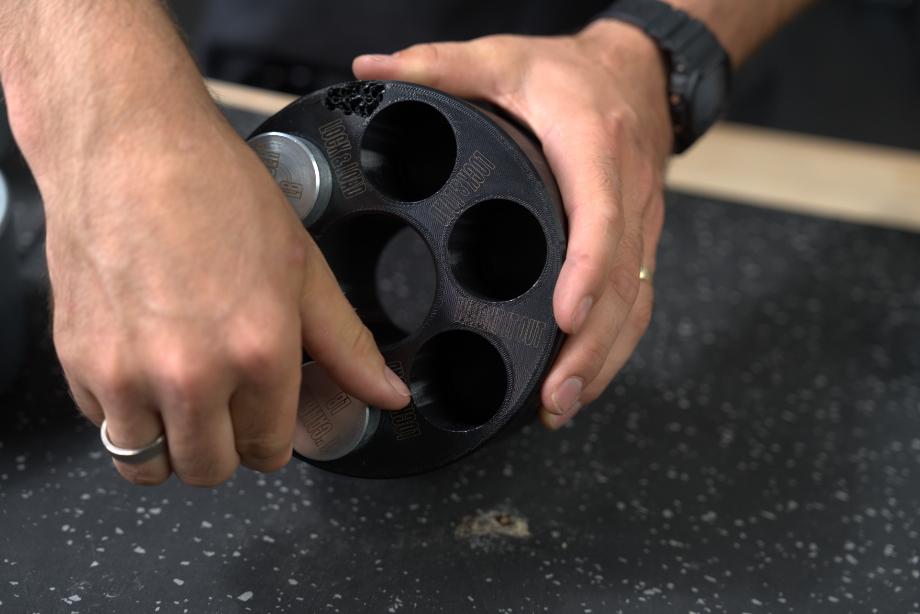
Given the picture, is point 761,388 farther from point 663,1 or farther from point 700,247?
point 663,1

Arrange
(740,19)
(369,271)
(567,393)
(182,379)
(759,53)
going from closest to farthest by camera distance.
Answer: (182,379) → (567,393) → (369,271) → (740,19) → (759,53)

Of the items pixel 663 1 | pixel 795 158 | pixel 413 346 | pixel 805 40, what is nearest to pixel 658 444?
pixel 413 346

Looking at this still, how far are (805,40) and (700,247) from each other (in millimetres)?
916

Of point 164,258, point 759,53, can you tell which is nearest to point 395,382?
point 164,258

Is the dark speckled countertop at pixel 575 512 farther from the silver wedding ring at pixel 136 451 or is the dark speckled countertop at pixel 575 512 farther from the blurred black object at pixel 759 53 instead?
the blurred black object at pixel 759 53

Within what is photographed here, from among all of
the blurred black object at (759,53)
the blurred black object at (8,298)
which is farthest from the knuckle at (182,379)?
the blurred black object at (759,53)

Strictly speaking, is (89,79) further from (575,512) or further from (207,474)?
(575,512)

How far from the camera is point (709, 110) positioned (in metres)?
0.70

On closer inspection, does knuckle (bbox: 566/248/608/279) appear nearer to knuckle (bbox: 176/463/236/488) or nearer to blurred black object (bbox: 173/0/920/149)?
knuckle (bbox: 176/463/236/488)

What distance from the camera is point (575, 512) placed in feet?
1.92

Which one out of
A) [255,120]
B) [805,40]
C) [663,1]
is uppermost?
[663,1]

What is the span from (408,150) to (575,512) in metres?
0.24

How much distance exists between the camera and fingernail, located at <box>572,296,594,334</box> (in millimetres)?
477

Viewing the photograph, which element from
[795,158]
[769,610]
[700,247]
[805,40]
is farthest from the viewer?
[805,40]
